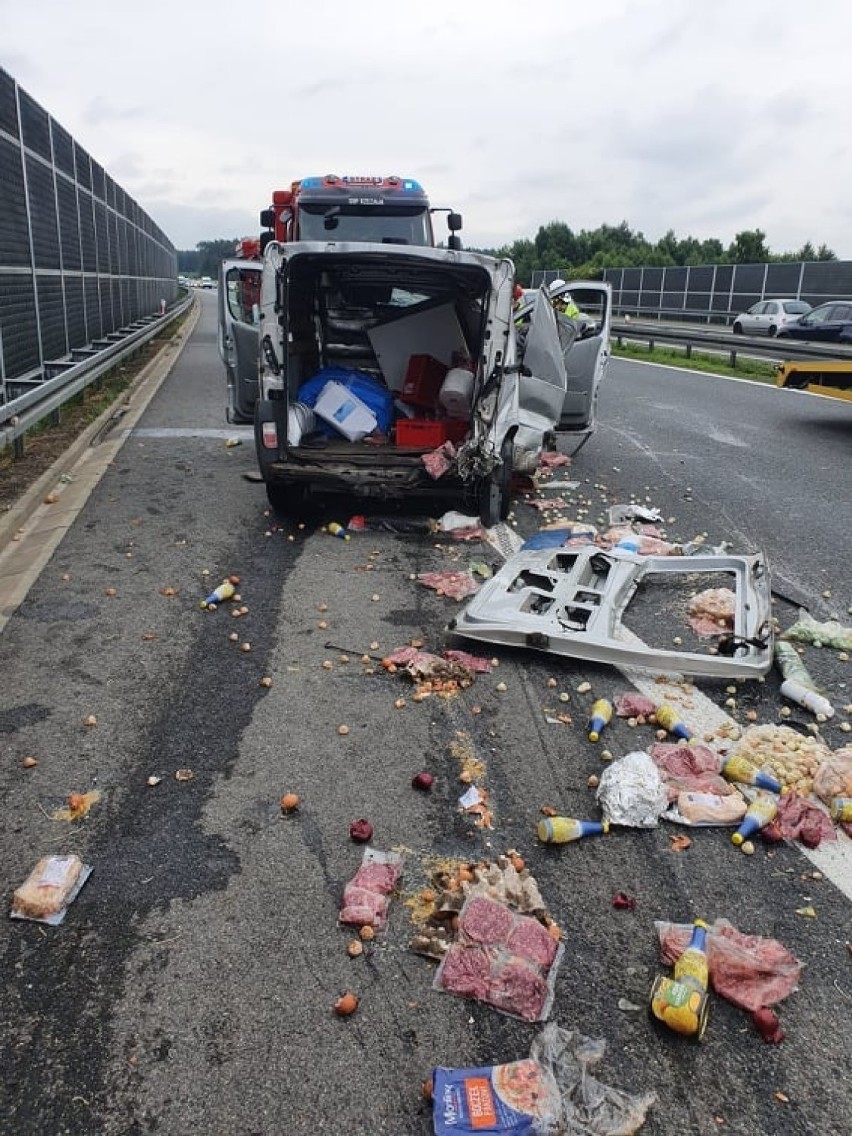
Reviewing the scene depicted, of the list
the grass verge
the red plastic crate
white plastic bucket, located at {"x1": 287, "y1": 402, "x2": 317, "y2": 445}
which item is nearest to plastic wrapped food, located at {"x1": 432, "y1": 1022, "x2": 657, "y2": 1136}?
white plastic bucket, located at {"x1": 287, "y1": 402, "x2": 317, "y2": 445}

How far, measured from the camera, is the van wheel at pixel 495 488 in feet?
24.2

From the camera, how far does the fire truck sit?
11180 millimetres

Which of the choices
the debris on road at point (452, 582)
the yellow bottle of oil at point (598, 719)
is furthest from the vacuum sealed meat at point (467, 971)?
the debris on road at point (452, 582)

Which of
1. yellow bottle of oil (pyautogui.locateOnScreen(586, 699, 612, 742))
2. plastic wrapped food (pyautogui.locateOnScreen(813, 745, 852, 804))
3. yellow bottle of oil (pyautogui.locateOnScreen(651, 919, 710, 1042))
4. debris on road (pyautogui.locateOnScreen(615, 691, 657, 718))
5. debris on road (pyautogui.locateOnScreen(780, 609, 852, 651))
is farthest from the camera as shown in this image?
debris on road (pyautogui.locateOnScreen(780, 609, 852, 651))

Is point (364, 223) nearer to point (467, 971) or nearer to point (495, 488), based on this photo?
point (495, 488)

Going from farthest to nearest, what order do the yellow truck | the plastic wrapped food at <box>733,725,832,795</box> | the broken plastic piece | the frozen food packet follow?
the yellow truck, the broken plastic piece, the plastic wrapped food at <box>733,725,832,795</box>, the frozen food packet

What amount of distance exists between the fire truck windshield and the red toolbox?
3.35 metres

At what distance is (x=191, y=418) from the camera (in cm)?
1258

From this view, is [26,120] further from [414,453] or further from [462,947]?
[462,947]

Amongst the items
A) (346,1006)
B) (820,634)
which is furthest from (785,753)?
(346,1006)

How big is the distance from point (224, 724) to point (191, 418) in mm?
9180

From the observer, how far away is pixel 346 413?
26.6 ft

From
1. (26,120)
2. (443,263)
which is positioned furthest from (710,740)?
(26,120)

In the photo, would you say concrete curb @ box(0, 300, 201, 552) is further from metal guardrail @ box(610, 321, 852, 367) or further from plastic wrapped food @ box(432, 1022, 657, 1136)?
metal guardrail @ box(610, 321, 852, 367)
